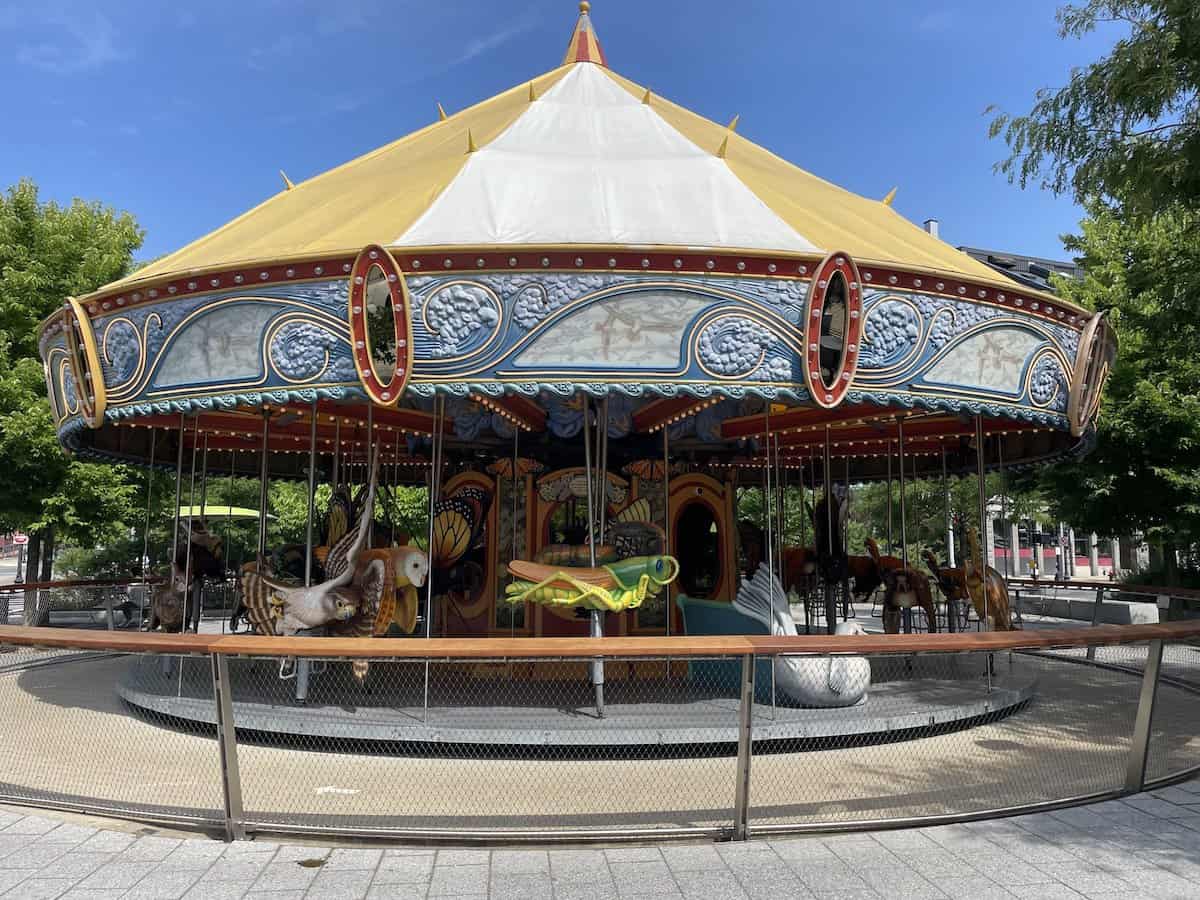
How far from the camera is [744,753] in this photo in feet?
15.0

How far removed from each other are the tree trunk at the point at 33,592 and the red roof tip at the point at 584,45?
10865 millimetres

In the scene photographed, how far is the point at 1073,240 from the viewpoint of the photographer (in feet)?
68.1

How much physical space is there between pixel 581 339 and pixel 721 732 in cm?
330

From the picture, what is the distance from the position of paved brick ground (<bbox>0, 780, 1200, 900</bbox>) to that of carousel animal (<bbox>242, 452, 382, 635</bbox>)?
10.1ft

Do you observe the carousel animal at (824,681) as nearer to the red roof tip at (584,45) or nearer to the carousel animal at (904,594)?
the carousel animal at (904,594)

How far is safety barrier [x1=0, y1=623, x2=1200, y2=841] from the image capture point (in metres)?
4.65

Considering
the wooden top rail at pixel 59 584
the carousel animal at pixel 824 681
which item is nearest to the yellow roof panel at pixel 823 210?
the carousel animal at pixel 824 681

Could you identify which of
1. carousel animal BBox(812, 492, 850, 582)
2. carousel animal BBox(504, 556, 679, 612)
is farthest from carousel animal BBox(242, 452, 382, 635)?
carousel animal BBox(812, 492, 850, 582)

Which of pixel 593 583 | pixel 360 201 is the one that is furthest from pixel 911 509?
pixel 360 201

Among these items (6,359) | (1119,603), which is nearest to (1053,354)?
(1119,603)

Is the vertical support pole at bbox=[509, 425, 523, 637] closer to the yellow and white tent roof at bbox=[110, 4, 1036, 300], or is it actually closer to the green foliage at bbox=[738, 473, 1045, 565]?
the yellow and white tent roof at bbox=[110, 4, 1036, 300]

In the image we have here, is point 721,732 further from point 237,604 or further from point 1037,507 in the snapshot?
point 1037,507

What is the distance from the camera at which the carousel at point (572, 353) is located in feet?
22.2

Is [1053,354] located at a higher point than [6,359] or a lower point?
lower
